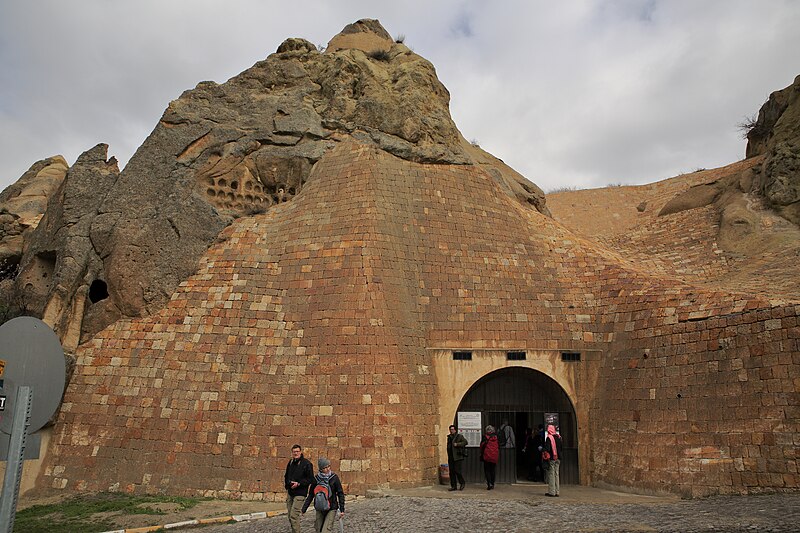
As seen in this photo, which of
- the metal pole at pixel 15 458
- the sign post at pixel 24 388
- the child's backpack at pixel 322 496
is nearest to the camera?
the metal pole at pixel 15 458

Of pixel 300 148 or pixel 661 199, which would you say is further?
pixel 661 199

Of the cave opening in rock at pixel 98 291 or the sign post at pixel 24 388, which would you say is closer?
the sign post at pixel 24 388

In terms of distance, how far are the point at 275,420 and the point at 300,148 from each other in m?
8.87

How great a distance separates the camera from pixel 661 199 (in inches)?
1070

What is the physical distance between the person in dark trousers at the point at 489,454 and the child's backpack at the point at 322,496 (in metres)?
6.17

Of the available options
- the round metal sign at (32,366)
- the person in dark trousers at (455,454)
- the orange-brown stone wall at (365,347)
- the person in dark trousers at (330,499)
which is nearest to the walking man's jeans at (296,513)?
the person in dark trousers at (330,499)

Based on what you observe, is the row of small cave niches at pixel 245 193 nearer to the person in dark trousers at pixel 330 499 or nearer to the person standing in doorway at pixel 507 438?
the person standing in doorway at pixel 507 438

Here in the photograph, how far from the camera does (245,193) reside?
17.5 m

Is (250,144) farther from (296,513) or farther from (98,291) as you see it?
(296,513)

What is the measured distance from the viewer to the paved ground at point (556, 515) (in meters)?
8.07

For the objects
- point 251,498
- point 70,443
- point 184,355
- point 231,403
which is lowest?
point 251,498

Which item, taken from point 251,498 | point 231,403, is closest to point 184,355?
point 231,403

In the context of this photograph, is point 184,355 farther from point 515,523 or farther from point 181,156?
point 515,523

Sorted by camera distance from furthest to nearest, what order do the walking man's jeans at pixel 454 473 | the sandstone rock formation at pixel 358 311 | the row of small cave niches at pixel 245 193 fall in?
the row of small cave niches at pixel 245 193 → the walking man's jeans at pixel 454 473 → the sandstone rock formation at pixel 358 311
